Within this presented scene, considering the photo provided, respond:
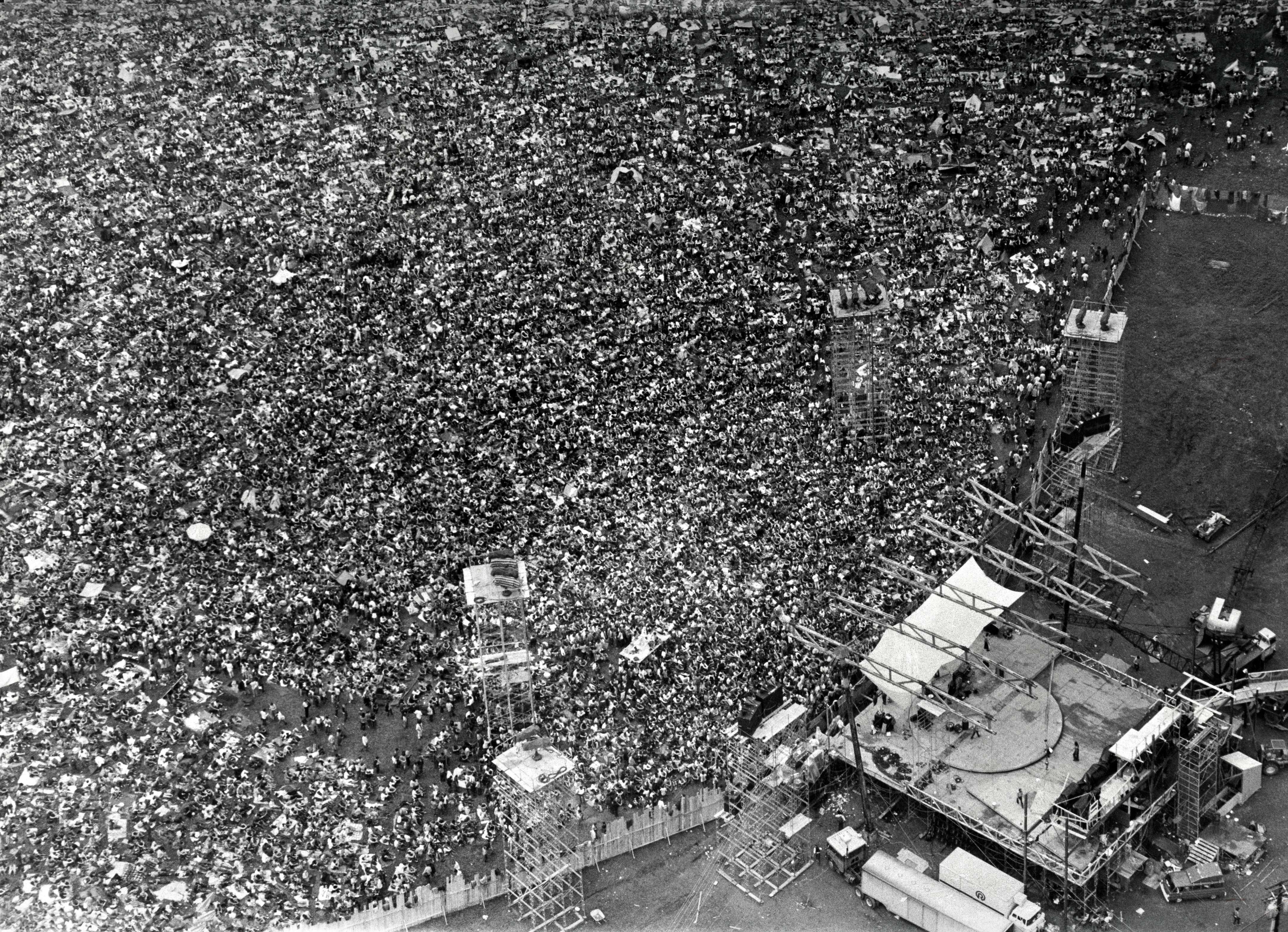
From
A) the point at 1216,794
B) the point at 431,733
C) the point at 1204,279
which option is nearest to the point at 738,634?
the point at 431,733

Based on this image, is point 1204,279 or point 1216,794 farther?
point 1204,279

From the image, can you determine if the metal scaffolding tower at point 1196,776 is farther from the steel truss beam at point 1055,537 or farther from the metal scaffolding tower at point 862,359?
the metal scaffolding tower at point 862,359

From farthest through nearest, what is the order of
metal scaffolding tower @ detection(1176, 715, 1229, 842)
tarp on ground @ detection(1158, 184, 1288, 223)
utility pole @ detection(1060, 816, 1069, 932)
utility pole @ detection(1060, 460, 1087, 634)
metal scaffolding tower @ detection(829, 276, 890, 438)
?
tarp on ground @ detection(1158, 184, 1288, 223)
metal scaffolding tower @ detection(829, 276, 890, 438)
utility pole @ detection(1060, 460, 1087, 634)
metal scaffolding tower @ detection(1176, 715, 1229, 842)
utility pole @ detection(1060, 816, 1069, 932)

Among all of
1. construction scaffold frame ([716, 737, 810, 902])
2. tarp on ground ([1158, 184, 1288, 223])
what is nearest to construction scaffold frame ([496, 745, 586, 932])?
construction scaffold frame ([716, 737, 810, 902])

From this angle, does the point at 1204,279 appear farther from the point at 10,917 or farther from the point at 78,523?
the point at 10,917

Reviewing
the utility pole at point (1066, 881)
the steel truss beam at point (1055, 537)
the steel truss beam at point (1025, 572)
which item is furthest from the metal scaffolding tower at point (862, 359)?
the utility pole at point (1066, 881)

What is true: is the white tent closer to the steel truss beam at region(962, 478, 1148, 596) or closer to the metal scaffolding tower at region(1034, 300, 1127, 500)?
the steel truss beam at region(962, 478, 1148, 596)

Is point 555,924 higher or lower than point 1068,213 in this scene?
lower
